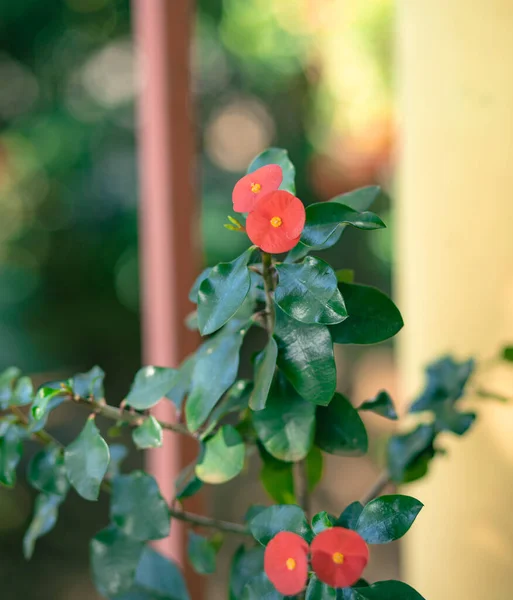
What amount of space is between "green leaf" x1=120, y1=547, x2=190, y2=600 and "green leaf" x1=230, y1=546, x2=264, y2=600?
0.07m

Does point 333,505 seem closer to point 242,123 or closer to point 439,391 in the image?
point 439,391

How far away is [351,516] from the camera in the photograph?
434 mm

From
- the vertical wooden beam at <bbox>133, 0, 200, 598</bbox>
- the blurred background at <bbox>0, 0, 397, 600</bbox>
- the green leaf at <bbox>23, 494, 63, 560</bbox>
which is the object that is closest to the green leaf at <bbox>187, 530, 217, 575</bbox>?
the green leaf at <bbox>23, 494, 63, 560</bbox>

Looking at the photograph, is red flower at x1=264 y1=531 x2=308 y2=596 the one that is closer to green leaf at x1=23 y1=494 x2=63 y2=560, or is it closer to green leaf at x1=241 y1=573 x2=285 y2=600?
green leaf at x1=241 y1=573 x2=285 y2=600

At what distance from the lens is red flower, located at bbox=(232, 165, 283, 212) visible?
427 millimetres

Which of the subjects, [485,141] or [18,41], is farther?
[18,41]

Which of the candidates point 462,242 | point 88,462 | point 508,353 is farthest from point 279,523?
point 462,242

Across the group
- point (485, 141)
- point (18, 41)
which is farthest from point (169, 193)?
point (18, 41)

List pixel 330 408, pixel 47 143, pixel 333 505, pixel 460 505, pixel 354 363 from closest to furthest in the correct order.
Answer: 1. pixel 330 408
2. pixel 460 505
3. pixel 333 505
4. pixel 47 143
5. pixel 354 363

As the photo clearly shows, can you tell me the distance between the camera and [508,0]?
70 centimetres

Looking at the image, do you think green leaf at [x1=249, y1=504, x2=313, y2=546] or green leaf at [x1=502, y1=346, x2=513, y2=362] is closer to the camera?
green leaf at [x1=249, y1=504, x2=313, y2=546]

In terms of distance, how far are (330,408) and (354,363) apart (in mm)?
3428

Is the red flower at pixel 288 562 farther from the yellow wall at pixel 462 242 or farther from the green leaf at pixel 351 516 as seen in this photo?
the yellow wall at pixel 462 242

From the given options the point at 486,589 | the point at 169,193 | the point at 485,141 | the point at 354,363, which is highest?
the point at 485,141
